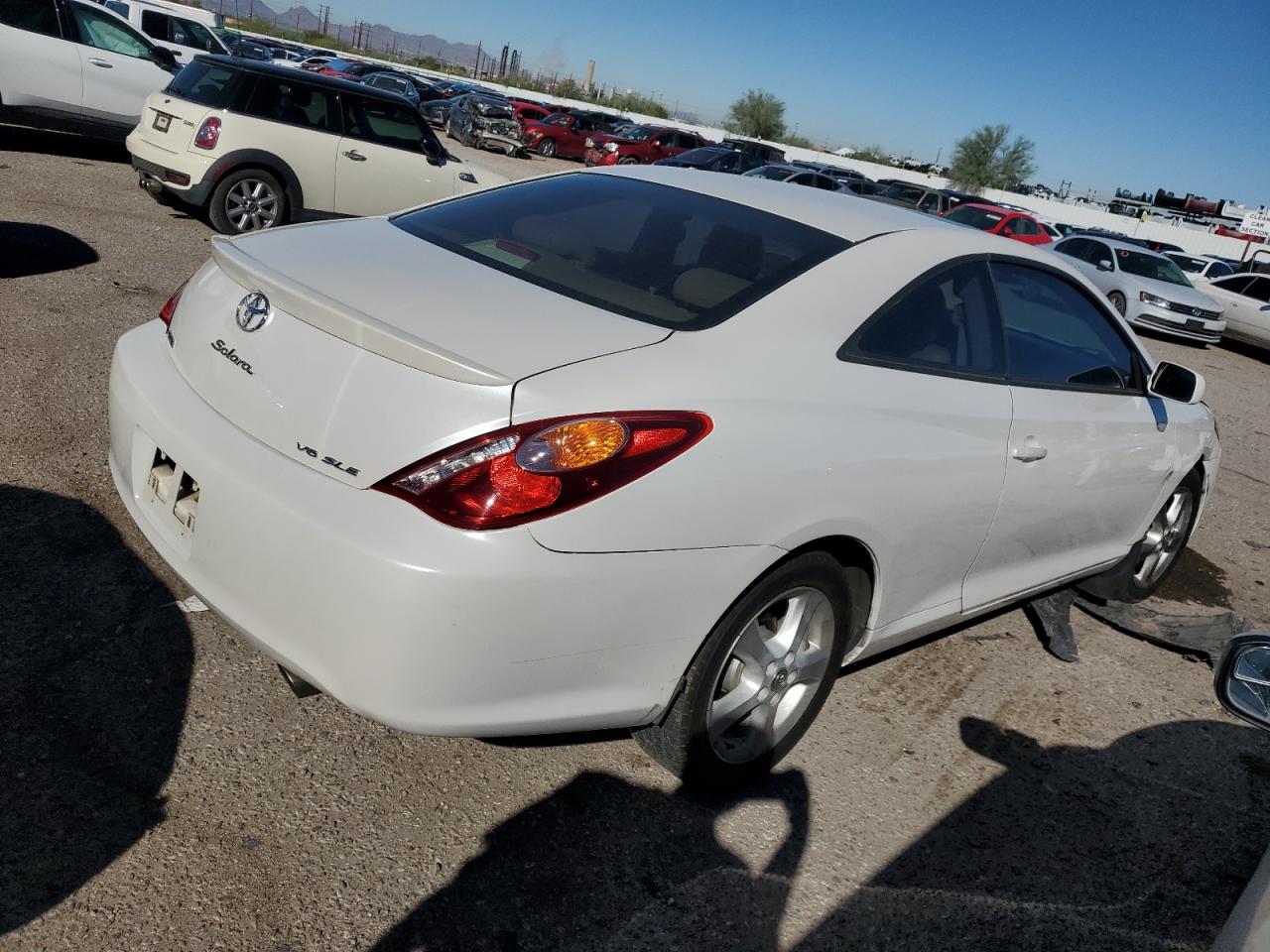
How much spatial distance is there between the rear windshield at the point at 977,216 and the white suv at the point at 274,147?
1373cm

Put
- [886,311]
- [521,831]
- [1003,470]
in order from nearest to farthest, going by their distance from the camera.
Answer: [521,831], [886,311], [1003,470]

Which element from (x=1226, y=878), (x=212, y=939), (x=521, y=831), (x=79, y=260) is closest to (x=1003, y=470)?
(x=1226, y=878)

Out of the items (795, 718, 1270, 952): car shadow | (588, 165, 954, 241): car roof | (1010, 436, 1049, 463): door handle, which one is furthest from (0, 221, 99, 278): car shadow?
(795, 718, 1270, 952): car shadow

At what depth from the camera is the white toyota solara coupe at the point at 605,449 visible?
7.07 feet

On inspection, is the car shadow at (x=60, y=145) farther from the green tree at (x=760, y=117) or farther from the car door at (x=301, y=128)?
the green tree at (x=760, y=117)

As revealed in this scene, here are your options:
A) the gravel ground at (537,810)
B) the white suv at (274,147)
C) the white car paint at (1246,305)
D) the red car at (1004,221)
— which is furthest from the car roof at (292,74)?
the white car paint at (1246,305)

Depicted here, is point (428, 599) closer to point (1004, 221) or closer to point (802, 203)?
point (802, 203)

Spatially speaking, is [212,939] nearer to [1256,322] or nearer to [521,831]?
[521,831]

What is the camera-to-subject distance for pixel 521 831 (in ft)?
8.70

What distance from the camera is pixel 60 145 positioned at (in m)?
13.2

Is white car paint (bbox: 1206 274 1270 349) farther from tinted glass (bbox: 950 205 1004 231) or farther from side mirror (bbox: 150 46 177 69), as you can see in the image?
side mirror (bbox: 150 46 177 69)

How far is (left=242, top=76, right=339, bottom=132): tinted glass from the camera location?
9320 mm

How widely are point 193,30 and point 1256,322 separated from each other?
19.0 meters

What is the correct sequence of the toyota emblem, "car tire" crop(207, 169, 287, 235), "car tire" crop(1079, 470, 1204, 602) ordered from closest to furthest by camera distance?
1. the toyota emblem
2. "car tire" crop(1079, 470, 1204, 602)
3. "car tire" crop(207, 169, 287, 235)
